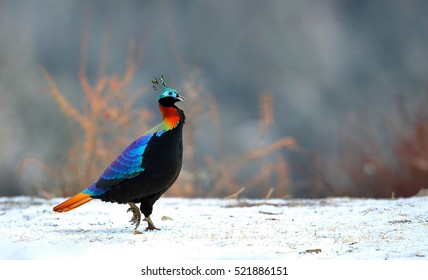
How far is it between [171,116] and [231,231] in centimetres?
98

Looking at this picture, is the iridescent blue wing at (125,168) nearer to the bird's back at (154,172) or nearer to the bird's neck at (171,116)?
the bird's back at (154,172)

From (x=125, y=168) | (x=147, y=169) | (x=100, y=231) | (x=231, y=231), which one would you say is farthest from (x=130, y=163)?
(x=231, y=231)

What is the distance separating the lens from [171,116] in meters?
5.46

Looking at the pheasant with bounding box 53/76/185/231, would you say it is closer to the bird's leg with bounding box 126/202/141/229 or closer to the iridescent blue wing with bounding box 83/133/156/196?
the iridescent blue wing with bounding box 83/133/156/196

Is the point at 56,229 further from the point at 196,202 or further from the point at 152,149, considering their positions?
the point at 196,202

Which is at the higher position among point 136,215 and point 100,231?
point 136,215

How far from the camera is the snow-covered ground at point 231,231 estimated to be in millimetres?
4566

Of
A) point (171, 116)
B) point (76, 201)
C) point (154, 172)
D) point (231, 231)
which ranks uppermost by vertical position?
point (171, 116)

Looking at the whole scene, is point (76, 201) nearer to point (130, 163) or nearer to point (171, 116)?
point (130, 163)

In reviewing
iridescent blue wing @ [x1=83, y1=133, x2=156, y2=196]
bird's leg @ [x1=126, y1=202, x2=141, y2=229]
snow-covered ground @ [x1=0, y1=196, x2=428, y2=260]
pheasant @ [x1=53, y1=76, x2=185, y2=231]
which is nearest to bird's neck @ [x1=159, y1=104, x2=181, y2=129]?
pheasant @ [x1=53, y1=76, x2=185, y2=231]

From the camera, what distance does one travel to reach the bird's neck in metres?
5.45

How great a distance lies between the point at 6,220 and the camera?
6.39 m

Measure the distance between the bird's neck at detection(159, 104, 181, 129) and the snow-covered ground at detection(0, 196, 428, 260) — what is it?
821 mm

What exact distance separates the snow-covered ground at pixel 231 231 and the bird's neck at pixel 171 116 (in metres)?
0.82
